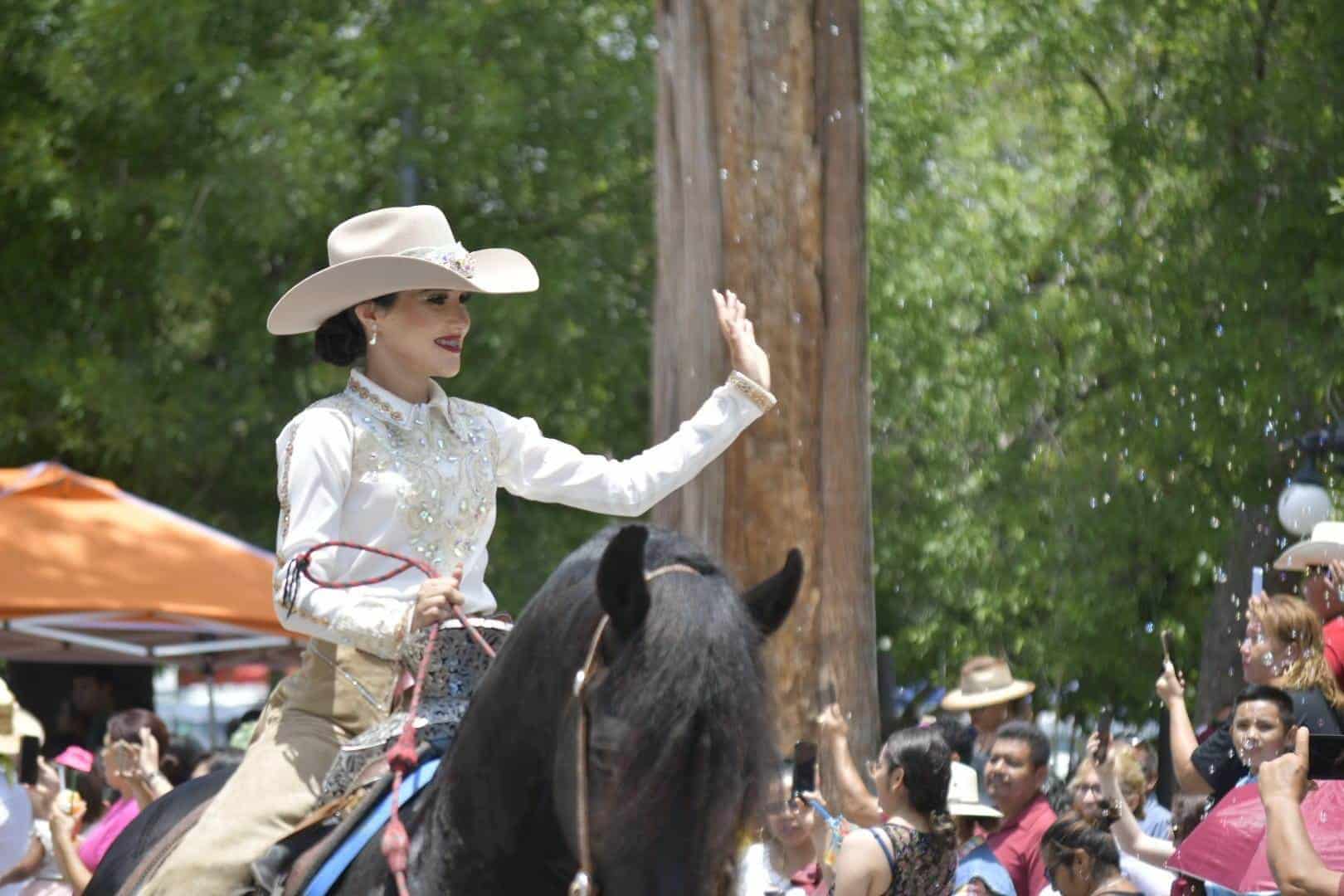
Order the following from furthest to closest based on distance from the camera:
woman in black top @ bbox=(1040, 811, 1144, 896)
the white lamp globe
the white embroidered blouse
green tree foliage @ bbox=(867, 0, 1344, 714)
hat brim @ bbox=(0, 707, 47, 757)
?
green tree foliage @ bbox=(867, 0, 1344, 714)
the white lamp globe
hat brim @ bbox=(0, 707, 47, 757)
woman in black top @ bbox=(1040, 811, 1144, 896)
the white embroidered blouse

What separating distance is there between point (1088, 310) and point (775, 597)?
32.5ft

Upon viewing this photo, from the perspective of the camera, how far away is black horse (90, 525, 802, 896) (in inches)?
116

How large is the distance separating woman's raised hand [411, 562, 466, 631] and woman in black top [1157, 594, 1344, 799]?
329 centimetres

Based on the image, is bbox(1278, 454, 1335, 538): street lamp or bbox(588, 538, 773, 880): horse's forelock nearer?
bbox(588, 538, 773, 880): horse's forelock

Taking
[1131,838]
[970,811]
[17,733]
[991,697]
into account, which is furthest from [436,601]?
[991,697]

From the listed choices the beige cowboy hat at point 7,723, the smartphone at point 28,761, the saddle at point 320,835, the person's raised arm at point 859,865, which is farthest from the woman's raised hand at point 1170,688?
the smartphone at point 28,761

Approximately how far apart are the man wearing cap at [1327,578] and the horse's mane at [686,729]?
3998 millimetres

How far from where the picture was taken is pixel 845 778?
7.08 m

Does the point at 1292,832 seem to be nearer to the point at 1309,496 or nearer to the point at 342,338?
the point at 342,338

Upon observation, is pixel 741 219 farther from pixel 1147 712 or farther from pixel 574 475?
pixel 1147 712

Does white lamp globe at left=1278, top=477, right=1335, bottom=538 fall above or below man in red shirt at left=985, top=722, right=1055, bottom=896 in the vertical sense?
above

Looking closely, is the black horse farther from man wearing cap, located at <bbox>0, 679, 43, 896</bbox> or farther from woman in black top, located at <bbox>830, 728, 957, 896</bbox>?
man wearing cap, located at <bbox>0, 679, 43, 896</bbox>

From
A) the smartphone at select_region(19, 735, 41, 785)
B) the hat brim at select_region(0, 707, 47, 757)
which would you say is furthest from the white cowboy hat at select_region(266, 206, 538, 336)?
the smartphone at select_region(19, 735, 41, 785)

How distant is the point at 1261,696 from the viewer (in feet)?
19.8
